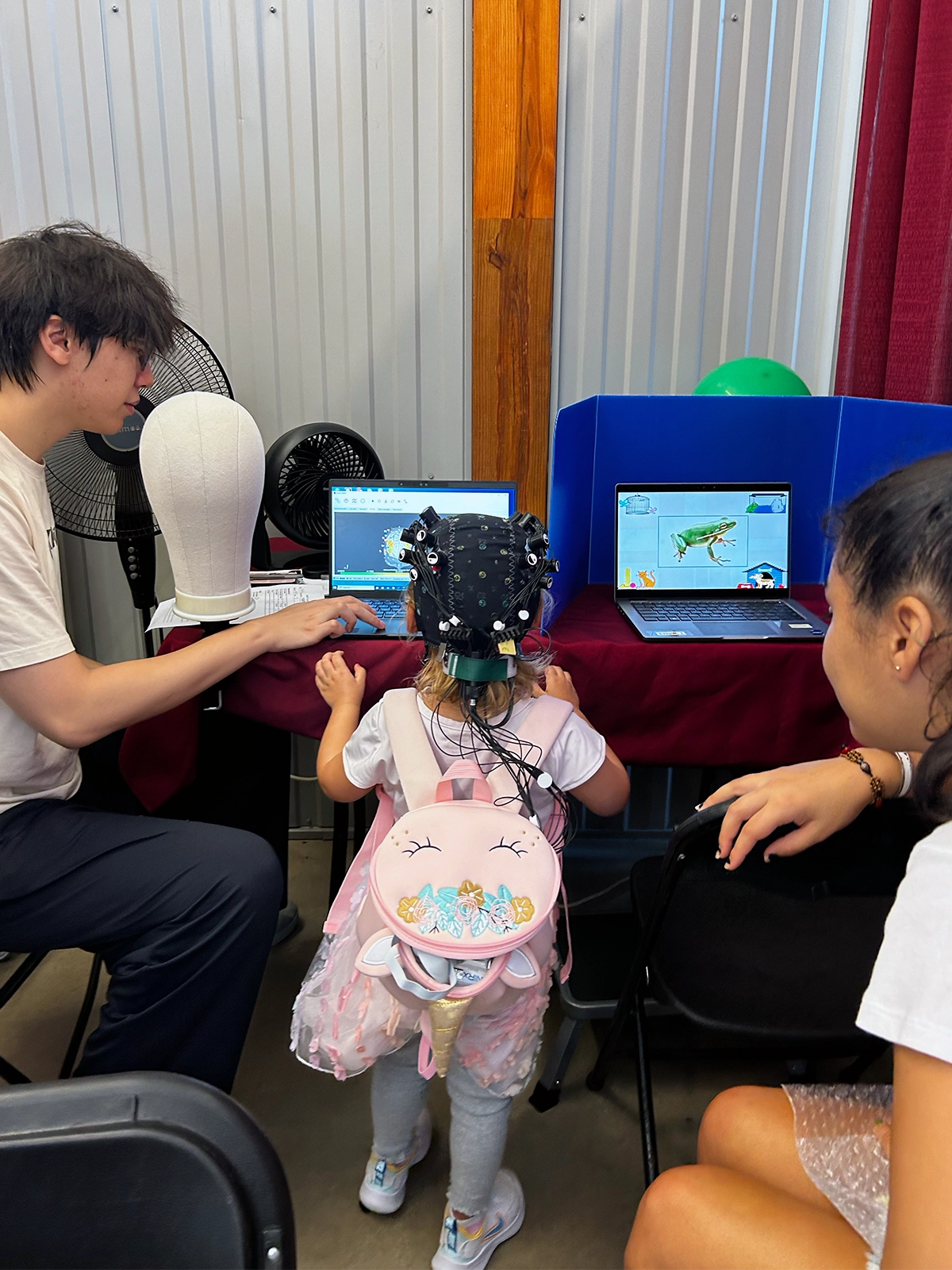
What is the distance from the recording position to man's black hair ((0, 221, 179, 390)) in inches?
48.2

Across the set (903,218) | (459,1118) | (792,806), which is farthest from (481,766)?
(903,218)

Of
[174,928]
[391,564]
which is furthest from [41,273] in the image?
[174,928]

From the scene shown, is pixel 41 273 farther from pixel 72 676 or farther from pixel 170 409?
pixel 72 676

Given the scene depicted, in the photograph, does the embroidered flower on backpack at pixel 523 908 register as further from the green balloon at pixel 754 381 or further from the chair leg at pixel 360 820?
the green balloon at pixel 754 381

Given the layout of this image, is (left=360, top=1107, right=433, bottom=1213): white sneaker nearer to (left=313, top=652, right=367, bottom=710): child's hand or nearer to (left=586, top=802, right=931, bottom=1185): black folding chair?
(left=586, top=802, right=931, bottom=1185): black folding chair

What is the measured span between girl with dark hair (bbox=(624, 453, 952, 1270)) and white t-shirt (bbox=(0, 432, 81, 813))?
88cm

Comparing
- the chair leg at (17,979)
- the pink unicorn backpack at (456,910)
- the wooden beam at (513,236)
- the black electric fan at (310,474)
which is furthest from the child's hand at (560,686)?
the wooden beam at (513,236)

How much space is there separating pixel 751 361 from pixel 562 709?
1.13m

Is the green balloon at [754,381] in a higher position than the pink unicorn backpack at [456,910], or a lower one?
higher

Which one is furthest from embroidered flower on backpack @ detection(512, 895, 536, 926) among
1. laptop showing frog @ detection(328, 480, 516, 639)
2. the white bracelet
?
laptop showing frog @ detection(328, 480, 516, 639)

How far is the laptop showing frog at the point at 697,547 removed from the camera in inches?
67.2

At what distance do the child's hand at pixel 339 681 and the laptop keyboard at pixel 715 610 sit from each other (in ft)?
1.80

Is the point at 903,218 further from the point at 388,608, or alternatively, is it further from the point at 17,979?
the point at 17,979

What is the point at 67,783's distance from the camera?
4.38 feet
